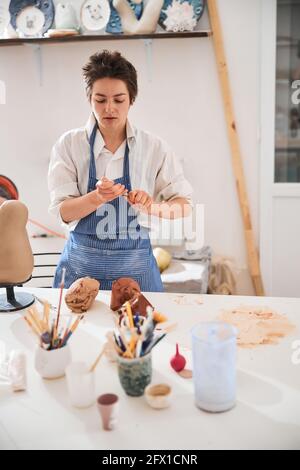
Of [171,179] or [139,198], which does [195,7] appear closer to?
[171,179]

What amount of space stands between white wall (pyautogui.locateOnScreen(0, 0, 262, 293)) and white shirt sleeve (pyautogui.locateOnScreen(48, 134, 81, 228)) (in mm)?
1512

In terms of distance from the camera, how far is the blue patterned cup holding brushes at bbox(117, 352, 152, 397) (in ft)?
3.77

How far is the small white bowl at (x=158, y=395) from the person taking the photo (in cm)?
110

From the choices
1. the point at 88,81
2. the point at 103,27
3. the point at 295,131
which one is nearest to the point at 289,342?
the point at 88,81

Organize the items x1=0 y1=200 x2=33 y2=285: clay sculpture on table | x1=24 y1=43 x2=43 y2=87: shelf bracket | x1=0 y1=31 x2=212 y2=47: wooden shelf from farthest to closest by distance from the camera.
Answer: x1=24 y1=43 x2=43 y2=87: shelf bracket < x1=0 y1=31 x2=212 y2=47: wooden shelf < x1=0 y1=200 x2=33 y2=285: clay sculpture on table

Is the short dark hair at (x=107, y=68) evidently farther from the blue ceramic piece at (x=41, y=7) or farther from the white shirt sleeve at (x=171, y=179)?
the blue ceramic piece at (x=41, y=7)

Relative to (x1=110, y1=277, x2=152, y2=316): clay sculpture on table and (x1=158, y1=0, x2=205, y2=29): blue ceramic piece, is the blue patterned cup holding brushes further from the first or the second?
(x1=158, y1=0, x2=205, y2=29): blue ceramic piece

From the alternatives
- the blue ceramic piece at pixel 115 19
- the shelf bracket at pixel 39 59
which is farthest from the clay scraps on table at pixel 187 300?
the shelf bracket at pixel 39 59

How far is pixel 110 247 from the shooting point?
78.4 inches

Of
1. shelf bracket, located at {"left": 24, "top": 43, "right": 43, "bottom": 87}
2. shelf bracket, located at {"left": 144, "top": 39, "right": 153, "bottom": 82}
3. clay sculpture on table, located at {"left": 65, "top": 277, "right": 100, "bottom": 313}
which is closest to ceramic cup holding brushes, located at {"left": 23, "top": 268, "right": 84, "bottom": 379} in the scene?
clay sculpture on table, located at {"left": 65, "top": 277, "right": 100, "bottom": 313}

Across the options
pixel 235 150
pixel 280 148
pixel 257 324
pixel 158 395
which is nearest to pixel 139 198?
pixel 257 324

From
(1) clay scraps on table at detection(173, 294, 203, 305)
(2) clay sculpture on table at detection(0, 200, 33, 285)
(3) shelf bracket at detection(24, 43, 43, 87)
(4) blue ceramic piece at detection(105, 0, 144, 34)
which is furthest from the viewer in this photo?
(3) shelf bracket at detection(24, 43, 43, 87)
